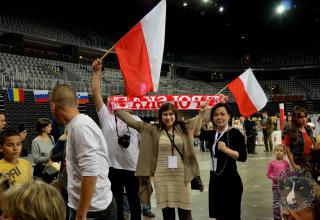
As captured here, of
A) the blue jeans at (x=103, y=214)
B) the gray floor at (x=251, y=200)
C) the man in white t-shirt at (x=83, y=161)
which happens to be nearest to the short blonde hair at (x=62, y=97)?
the man in white t-shirt at (x=83, y=161)

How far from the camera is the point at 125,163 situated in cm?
430

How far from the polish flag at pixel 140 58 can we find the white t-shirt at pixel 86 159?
1531mm

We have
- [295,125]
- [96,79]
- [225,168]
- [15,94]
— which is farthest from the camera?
[15,94]

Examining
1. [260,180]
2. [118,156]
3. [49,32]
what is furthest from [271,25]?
[118,156]

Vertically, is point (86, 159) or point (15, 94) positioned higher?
point (15, 94)

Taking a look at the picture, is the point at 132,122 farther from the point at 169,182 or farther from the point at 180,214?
the point at 180,214

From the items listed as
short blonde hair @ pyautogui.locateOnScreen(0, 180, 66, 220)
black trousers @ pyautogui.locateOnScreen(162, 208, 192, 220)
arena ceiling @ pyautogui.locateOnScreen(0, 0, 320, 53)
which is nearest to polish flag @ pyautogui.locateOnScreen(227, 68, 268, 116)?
black trousers @ pyautogui.locateOnScreen(162, 208, 192, 220)

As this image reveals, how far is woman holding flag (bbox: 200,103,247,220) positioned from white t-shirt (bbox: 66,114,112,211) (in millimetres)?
1412

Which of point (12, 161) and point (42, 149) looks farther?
point (42, 149)

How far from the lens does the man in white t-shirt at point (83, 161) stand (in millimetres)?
2164

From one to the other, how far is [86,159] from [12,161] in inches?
56.8

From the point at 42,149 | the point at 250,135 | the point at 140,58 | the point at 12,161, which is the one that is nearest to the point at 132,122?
the point at 140,58

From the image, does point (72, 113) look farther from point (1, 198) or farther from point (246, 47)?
point (246, 47)

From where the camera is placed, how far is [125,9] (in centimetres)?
2822
